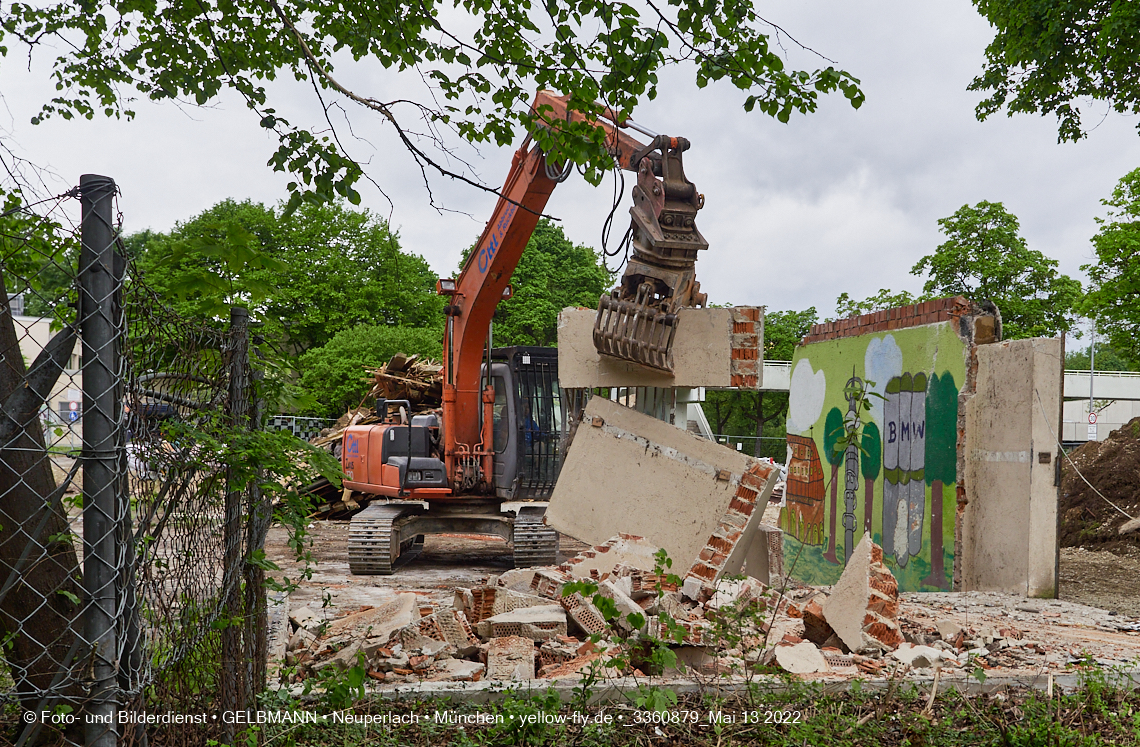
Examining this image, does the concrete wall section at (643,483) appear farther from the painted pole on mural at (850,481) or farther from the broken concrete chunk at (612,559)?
the painted pole on mural at (850,481)

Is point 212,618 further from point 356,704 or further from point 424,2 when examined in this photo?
point 424,2

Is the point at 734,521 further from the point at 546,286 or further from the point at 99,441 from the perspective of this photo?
the point at 546,286

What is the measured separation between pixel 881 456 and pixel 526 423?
4.15m

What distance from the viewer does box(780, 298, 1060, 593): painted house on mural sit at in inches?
287

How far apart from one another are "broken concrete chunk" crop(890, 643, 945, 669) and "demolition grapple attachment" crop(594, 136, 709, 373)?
2.74m

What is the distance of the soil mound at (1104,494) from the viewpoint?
11844mm

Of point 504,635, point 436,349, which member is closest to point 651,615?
point 504,635

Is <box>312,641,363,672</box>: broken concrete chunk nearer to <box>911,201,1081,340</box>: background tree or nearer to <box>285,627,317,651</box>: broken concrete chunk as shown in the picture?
<box>285,627,317,651</box>: broken concrete chunk

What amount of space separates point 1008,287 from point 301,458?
31981mm

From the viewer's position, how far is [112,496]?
2199mm

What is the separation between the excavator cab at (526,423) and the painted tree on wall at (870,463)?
3.57 meters

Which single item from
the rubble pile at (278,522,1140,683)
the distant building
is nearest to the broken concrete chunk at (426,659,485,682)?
the rubble pile at (278,522,1140,683)

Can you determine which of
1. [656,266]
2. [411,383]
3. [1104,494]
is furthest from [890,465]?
[411,383]

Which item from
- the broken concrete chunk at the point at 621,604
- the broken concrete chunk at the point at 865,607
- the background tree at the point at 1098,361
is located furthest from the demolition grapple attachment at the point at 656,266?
the background tree at the point at 1098,361
